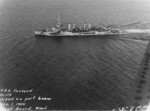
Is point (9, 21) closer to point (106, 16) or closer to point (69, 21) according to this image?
point (69, 21)

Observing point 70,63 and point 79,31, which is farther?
point 79,31

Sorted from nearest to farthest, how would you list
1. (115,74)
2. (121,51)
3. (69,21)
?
(115,74)
(121,51)
(69,21)

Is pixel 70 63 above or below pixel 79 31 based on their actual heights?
below

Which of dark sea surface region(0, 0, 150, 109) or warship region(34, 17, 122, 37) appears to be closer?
dark sea surface region(0, 0, 150, 109)

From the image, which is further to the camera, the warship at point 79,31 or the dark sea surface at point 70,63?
the warship at point 79,31

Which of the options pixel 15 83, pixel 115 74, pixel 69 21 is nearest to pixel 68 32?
pixel 69 21

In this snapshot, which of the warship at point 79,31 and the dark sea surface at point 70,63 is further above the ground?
the warship at point 79,31

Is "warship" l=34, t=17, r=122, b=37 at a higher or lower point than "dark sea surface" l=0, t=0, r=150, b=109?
higher

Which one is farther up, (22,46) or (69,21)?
(69,21)
